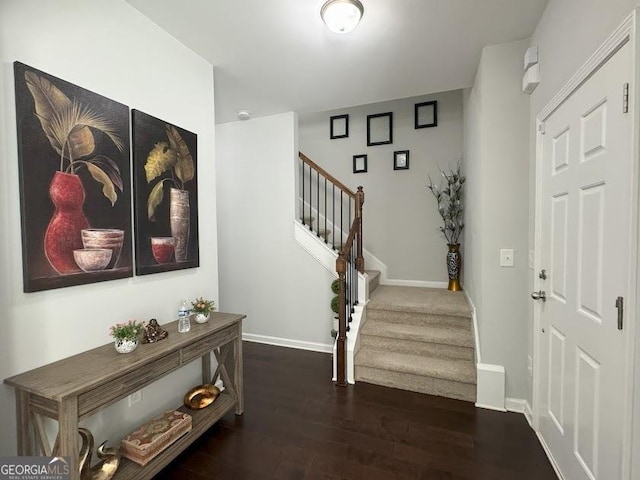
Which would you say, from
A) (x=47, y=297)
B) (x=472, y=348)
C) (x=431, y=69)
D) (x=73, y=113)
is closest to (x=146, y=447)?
(x=47, y=297)

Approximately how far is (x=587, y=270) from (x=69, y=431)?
238 cm

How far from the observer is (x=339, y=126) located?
14.6ft

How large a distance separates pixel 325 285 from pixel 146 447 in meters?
2.21

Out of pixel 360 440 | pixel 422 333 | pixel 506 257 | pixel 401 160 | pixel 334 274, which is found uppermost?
pixel 401 160

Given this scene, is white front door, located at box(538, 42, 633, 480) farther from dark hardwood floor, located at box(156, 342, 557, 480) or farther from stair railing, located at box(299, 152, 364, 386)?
stair railing, located at box(299, 152, 364, 386)

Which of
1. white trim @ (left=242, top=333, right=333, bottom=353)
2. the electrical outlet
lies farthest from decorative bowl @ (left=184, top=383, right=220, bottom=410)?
white trim @ (left=242, top=333, right=333, bottom=353)

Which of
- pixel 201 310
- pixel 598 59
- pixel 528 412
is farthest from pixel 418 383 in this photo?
pixel 598 59

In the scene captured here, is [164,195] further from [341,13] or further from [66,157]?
[341,13]

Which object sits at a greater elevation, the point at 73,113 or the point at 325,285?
the point at 73,113


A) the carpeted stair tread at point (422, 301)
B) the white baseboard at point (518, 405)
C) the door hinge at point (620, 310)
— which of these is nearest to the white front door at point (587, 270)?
the door hinge at point (620, 310)

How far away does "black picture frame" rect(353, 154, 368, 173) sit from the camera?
14.2ft

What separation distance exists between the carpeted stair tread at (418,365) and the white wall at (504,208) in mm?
265

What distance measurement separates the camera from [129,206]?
1.77 meters

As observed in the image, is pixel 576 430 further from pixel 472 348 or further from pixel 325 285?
pixel 325 285
